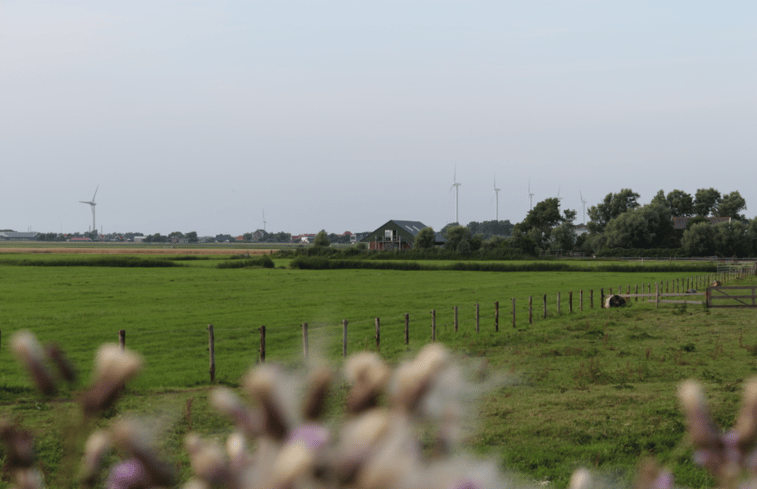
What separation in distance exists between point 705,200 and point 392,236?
89299 millimetres

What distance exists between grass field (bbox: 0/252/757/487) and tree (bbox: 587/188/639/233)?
96078mm

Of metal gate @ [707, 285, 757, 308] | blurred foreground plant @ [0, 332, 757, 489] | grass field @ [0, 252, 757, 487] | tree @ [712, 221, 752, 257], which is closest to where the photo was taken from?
blurred foreground plant @ [0, 332, 757, 489]

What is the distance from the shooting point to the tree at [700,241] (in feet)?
386

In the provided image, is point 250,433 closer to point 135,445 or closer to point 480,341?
point 135,445

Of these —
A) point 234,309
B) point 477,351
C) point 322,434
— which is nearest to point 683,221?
point 234,309

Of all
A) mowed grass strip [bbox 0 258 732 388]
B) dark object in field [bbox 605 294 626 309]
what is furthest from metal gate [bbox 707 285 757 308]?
mowed grass strip [bbox 0 258 732 388]

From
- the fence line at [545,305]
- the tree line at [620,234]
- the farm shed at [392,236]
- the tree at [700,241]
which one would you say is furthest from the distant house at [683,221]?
the fence line at [545,305]

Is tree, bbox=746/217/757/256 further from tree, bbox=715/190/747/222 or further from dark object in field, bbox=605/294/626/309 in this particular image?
dark object in field, bbox=605/294/626/309

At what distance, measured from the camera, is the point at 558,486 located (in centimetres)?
970

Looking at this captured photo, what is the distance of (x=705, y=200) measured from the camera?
16912 cm

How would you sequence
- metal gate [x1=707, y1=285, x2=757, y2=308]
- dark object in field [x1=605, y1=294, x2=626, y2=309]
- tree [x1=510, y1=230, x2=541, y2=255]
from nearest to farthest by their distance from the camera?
metal gate [x1=707, y1=285, x2=757, y2=308] < dark object in field [x1=605, y1=294, x2=626, y2=309] < tree [x1=510, y1=230, x2=541, y2=255]

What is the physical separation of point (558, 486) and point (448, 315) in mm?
30210

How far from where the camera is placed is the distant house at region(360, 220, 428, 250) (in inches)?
6363

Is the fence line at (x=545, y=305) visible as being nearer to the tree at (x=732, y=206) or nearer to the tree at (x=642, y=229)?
the tree at (x=642, y=229)
